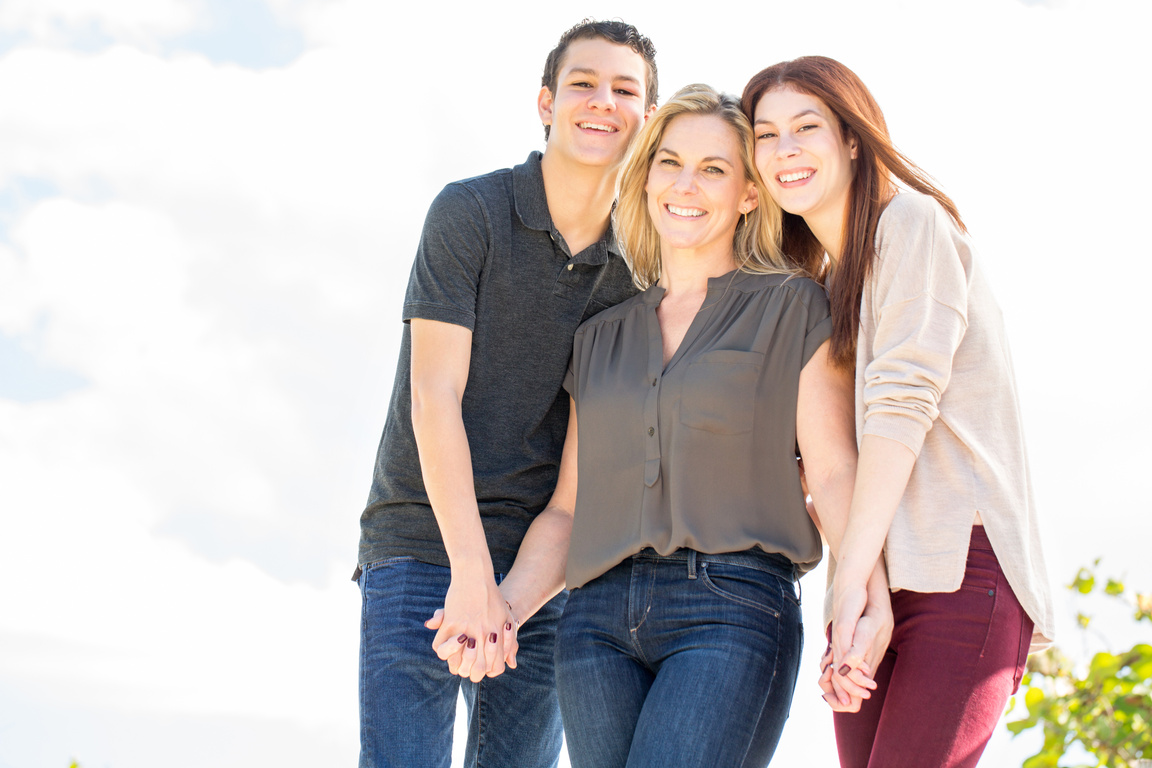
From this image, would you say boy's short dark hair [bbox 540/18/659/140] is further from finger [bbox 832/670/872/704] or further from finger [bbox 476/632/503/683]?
finger [bbox 832/670/872/704]

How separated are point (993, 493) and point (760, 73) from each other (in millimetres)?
1294

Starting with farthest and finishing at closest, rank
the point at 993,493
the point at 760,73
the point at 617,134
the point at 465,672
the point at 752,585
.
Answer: the point at 617,134 < the point at 760,73 < the point at 465,672 < the point at 752,585 < the point at 993,493

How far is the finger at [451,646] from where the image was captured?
2602 millimetres

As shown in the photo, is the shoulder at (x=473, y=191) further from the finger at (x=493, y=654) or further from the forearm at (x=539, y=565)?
the finger at (x=493, y=654)

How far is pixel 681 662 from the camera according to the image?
2330 mm

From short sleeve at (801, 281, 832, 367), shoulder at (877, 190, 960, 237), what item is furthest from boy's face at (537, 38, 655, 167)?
shoulder at (877, 190, 960, 237)

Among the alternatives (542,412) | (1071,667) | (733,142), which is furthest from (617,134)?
(1071,667)

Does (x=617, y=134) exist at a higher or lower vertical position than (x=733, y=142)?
higher

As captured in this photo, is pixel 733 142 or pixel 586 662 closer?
pixel 586 662

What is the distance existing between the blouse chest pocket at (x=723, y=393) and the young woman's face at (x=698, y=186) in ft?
1.44

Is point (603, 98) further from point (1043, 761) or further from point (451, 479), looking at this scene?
point (1043, 761)

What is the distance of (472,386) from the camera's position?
9.82 feet

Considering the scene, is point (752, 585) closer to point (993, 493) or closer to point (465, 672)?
point (993, 493)

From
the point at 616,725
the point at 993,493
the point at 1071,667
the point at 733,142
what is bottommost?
the point at 616,725
